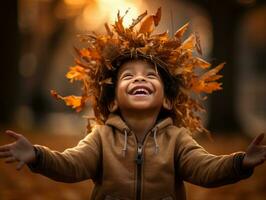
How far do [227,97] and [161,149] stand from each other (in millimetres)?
7842

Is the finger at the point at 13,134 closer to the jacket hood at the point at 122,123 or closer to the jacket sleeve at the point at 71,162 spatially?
the jacket sleeve at the point at 71,162

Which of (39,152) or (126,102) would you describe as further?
(126,102)

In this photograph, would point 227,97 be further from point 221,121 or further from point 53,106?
point 53,106

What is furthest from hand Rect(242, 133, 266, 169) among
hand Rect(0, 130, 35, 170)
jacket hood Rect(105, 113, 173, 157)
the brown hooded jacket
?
hand Rect(0, 130, 35, 170)

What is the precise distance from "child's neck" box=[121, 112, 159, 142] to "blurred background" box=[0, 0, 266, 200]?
2.14 ft

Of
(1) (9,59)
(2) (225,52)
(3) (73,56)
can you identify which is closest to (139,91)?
(3) (73,56)

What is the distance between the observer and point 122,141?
4203 millimetres

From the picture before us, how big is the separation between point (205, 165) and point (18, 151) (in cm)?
103

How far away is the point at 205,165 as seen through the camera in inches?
157

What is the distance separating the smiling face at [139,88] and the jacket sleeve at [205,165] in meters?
0.26

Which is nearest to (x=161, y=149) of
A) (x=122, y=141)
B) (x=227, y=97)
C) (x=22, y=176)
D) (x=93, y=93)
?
(x=122, y=141)

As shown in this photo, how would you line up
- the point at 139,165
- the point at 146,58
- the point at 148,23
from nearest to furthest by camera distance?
the point at 139,165 → the point at 146,58 → the point at 148,23

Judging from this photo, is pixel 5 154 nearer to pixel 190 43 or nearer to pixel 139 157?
pixel 139 157

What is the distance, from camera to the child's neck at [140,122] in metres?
4.27
